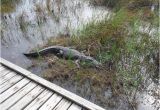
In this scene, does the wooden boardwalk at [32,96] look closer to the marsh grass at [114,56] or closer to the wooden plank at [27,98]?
the wooden plank at [27,98]

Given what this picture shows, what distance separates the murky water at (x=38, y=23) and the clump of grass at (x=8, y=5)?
0.15 metres

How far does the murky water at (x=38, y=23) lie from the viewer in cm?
577

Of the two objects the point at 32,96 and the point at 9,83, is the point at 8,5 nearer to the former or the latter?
the point at 9,83

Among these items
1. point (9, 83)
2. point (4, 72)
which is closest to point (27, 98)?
point (9, 83)

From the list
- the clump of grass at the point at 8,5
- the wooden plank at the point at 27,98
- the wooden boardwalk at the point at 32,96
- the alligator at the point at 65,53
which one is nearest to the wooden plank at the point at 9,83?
the wooden boardwalk at the point at 32,96

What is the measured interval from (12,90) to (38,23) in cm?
339

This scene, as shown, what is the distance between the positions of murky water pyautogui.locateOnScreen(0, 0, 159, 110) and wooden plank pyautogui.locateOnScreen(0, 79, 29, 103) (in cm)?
90

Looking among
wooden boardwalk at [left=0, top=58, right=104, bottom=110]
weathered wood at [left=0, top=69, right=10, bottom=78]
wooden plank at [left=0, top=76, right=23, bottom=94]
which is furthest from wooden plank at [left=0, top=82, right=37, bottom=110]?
weathered wood at [left=0, top=69, right=10, bottom=78]

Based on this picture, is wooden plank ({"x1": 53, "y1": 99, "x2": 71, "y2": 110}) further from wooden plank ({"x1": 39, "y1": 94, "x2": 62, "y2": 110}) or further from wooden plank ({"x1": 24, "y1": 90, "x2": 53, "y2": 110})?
wooden plank ({"x1": 24, "y1": 90, "x2": 53, "y2": 110})

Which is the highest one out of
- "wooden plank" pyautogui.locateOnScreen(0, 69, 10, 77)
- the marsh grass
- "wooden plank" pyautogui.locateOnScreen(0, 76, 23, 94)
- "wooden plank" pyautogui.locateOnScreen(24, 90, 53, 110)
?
"wooden plank" pyautogui.locateOnScreen(0, 69, 10, 77)

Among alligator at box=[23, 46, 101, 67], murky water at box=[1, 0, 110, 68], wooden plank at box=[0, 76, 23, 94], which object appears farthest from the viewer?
murky water at box=[1, 0, 110, 68]

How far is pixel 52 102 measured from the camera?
144 inches

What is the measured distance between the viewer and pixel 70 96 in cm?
375

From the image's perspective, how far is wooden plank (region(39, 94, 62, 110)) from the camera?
3.55 metres
